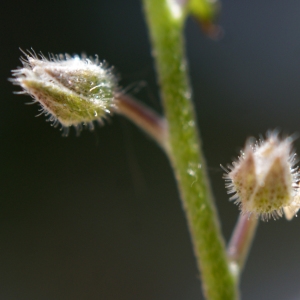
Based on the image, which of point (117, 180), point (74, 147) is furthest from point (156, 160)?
point (74, 147)

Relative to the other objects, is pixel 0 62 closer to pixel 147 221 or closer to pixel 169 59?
pixel 147 221

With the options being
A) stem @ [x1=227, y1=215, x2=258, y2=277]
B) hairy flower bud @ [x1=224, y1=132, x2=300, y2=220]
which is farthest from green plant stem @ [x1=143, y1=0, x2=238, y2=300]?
hairy flower bud @ [x1=224, y1=132, x2=300, y2=220]

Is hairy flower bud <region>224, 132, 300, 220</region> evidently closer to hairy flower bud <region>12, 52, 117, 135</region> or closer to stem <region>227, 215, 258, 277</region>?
stem <region>227, 215, 258, 277</region>

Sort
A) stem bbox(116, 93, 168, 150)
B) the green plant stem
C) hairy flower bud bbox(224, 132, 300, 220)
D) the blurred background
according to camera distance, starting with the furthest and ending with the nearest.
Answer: the blurred background < stem bbox(116, 93, 168, 150) < the green plant stem < hairy flower bud bbox(224, 132, 300, 220)

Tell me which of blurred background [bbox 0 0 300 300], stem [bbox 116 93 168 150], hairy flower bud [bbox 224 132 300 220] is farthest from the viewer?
blurred background [bbox 0 0 300 300]

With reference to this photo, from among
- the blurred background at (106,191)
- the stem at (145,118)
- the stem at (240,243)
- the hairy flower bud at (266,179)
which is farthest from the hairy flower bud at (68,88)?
the blurred background at (106,191)

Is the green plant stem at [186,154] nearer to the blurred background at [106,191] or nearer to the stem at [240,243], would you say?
the stem at [240,243]
